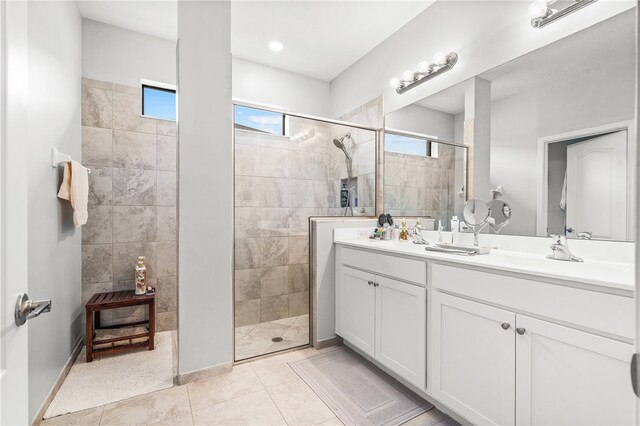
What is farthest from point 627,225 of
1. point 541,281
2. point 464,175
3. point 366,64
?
point 366,64

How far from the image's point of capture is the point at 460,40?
2.13m

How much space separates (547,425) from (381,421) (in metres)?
0.75

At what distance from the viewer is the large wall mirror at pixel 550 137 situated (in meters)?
1.38

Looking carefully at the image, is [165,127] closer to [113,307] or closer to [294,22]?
[294,22]

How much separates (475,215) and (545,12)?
45.8 inches

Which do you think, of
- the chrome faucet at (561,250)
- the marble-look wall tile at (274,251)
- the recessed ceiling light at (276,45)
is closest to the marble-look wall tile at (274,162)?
the marble-look wall tile at (274,251)

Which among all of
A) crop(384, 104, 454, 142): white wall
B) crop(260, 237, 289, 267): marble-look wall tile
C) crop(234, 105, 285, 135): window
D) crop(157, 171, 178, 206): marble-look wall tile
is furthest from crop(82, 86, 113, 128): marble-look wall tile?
crop(384, 104, 454, 142): white wall

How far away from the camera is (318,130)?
263cm

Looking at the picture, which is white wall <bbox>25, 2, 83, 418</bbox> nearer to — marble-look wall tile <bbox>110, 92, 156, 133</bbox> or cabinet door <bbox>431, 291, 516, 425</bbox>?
marble-look wall tile <bbox>110, 92, 156, 133</bbox>

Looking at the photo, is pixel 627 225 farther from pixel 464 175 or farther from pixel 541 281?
pixel 464 175

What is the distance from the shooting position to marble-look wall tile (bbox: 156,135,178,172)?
2729 millimetres

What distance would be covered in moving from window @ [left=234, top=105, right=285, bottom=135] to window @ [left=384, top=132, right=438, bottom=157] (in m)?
0.98

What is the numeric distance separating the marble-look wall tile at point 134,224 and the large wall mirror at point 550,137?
2469 millimetres

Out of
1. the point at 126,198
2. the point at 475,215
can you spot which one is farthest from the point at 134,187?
the point at 475,215
